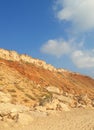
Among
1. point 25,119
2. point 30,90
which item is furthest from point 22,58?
point 25,119

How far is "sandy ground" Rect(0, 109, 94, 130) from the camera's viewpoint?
30.1 m

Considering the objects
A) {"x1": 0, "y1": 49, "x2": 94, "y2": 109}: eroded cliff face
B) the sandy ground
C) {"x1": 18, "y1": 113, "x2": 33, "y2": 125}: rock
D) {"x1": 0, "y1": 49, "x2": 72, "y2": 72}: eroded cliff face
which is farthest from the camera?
{"x1": 0, "y1": 49, "x2": 72, "y2": 72}: eroded cliff face

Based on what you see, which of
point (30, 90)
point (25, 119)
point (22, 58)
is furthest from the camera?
point (22, 58)

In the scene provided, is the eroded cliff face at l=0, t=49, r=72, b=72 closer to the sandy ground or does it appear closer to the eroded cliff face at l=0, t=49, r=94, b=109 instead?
the eroded cliff face at l=0, t=49, r=94, b=109

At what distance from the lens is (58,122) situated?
32.6 meters

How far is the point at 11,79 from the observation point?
192 feet

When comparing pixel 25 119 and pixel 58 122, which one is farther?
pixel 58 122

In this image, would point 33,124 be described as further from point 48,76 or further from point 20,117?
point 48,76

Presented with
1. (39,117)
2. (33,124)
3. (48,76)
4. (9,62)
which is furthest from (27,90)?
(48,76)

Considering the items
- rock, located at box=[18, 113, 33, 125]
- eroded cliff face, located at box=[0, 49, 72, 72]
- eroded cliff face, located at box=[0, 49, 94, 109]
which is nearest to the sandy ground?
rock, located at box=[18, 113, 33, 125]

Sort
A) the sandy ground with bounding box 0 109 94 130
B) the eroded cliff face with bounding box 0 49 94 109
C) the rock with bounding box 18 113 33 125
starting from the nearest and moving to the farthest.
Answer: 1. the sandy ground with bounding box 0 109 94 130
2. the rock with bounding box 18 113 33 125
3. the eroded cliff face with bounding box 0 49 94 109

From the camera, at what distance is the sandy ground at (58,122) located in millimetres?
30125

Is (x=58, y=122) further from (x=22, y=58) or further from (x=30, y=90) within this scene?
(x=22, y=58)

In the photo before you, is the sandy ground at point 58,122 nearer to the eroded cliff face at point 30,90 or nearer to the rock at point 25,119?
the rock at point 25,119
